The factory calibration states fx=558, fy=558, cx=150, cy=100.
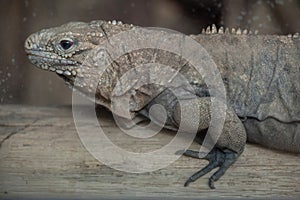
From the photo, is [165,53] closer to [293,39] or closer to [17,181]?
[293,39]

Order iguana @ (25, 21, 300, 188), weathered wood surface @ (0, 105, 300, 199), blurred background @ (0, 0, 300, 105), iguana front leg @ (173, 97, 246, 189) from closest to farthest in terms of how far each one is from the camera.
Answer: weathered wood surface @ (0, 105, 300, 199) → iguana front leg @ (173, 97, 246, 189) → iguana @ (25, 21, 300, 188) → blurred background @ (0, 0, 300, 105)

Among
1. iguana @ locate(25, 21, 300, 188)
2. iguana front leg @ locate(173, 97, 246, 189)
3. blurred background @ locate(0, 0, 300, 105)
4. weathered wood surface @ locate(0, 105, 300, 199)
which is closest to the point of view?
weathered wood surface @ locate(0, 105, 300, 199)

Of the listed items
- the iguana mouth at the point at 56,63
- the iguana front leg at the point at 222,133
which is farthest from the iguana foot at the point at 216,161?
the iguana mouth at the point at 56,63

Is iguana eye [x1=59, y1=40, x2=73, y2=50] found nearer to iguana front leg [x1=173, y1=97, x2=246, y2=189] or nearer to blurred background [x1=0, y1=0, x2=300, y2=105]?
iguana front leg [x1=173, y1=97, x2=246, y2=189]

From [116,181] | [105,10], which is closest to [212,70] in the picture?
[116,181]

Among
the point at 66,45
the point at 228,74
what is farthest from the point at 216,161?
the point at 66,45

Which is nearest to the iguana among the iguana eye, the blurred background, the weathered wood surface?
the iguana eye

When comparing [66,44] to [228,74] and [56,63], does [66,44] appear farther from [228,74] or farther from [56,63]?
[228,74]

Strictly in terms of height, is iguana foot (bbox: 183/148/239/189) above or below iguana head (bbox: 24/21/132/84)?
below

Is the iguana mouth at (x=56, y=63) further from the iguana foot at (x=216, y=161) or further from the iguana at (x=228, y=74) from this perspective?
the iguana foot at (x=216, y=161)
